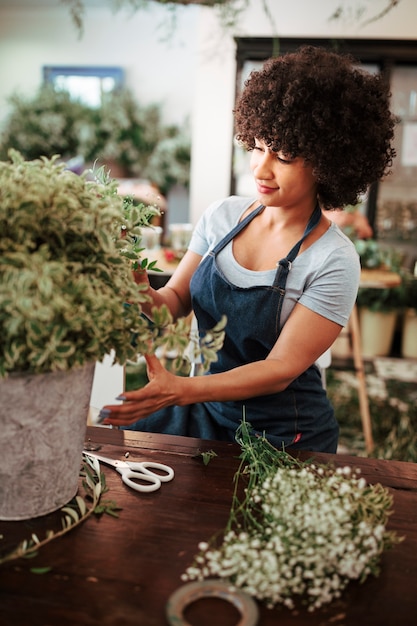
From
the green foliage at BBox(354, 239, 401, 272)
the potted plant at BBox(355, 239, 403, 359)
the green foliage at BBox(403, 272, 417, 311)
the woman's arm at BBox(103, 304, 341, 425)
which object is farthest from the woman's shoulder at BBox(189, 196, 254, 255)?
the green foliage at BBox(403, 272, 417, 311)

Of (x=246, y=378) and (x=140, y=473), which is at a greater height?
(x=246, y=378)

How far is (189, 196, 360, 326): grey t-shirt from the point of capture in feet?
5.25

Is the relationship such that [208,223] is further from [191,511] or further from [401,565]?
[401,565]

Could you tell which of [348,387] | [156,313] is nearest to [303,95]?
[156,313]

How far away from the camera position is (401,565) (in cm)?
98

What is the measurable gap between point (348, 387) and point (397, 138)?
268cm

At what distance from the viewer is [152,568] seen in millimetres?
930

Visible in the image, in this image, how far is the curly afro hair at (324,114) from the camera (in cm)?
154

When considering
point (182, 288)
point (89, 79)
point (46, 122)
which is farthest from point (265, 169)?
point (89, 79)

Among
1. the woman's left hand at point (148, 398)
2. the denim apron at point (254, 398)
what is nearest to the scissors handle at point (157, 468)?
the woman's left hand at point (148, 398)

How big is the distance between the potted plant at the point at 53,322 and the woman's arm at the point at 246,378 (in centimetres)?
12

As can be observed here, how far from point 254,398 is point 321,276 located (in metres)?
0.36

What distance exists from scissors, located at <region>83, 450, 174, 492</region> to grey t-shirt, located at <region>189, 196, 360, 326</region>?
1.92ft

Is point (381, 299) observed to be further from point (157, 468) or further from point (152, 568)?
point (152, 568)
